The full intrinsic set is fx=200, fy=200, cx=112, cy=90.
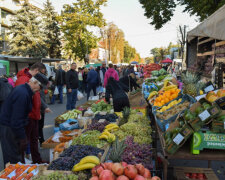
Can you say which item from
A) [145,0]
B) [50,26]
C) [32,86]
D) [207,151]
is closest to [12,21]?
[50,26]

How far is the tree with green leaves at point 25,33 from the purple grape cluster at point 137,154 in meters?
26.0

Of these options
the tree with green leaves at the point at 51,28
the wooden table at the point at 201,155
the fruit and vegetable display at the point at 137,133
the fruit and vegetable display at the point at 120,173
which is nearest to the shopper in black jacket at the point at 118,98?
the fruit and vegetable display at the point at 137,133

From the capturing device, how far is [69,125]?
5910mm

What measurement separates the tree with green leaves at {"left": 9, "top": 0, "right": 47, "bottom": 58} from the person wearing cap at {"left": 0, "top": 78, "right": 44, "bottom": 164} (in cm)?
2511

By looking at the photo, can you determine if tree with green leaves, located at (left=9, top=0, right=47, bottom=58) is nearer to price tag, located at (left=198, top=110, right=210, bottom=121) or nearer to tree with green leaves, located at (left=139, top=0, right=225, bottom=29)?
tree with green leaves, located at (left=139, top=0, right=225, bottom=29)

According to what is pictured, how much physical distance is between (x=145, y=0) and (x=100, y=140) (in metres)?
12.6

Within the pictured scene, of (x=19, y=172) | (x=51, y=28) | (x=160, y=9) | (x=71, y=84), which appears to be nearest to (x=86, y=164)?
(x=19, y=172)

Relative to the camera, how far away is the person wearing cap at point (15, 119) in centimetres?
300

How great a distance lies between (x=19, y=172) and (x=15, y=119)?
81 cm

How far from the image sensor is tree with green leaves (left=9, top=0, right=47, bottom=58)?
83.3ft

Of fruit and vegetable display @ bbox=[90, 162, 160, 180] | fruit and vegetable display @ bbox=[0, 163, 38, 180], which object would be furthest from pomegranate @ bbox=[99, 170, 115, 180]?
fruit and vegetable display @ bbox=[0, 163, 38, 180]

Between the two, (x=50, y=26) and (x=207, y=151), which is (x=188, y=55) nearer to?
(x=207, y=151)

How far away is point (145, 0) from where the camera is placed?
45.3 ft

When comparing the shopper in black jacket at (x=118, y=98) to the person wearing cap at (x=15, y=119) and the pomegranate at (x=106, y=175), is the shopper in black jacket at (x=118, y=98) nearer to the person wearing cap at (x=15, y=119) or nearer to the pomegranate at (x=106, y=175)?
the person wearing cap at (x=15, y=119)
